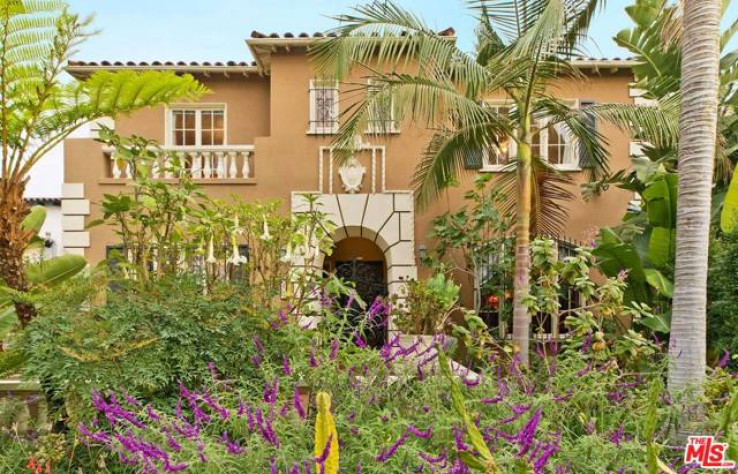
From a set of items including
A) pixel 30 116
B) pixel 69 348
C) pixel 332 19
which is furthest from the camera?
pixel 332 19

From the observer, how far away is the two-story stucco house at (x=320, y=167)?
12438 millimetres

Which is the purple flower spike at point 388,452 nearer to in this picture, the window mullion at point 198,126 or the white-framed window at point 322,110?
the white-framed window at point 322,110

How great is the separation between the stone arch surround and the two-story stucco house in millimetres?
19

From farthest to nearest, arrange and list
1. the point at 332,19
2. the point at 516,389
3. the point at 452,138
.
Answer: the point at 452,138 < the point at 332,19 < the point at 516,389

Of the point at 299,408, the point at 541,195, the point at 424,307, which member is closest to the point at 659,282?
the point at 541,195

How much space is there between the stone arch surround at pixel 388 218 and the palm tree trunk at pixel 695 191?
283 inches

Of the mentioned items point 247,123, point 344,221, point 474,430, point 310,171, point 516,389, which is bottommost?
point 516,389

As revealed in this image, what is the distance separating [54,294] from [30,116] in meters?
2.61

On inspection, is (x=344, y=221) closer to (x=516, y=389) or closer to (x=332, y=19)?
(x=332, y=19)

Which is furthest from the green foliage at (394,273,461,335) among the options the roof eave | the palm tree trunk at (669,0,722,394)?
the roof eave

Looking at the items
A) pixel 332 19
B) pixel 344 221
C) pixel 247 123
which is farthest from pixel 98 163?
pixel 332 19

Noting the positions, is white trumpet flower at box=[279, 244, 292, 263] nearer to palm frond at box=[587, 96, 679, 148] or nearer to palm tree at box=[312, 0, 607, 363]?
palm tree at box=[312, 0, 607, 363]

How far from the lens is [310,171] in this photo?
12703 mm

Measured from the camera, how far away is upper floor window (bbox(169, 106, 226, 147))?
14578 millimetres
